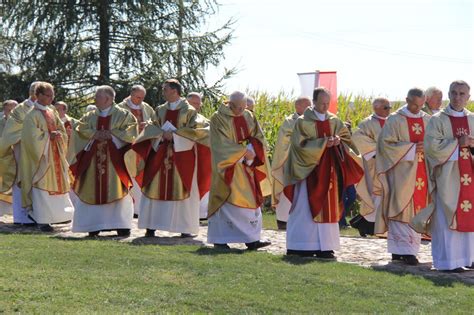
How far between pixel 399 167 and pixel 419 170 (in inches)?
13.5

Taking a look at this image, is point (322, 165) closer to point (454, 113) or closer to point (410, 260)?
point (410, 260)

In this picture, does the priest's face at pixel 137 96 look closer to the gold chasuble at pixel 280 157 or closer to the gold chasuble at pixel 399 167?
the gold chasuble at pixel 280 157

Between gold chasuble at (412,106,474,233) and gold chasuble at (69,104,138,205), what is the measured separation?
469 cm

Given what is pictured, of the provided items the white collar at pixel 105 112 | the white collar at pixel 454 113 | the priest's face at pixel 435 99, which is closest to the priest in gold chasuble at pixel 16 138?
the white collar at pixel 105 112

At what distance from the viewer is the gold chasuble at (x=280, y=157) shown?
1644 centimetres

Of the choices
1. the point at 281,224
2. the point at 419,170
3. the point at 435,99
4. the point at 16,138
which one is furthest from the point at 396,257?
the point at 16,138

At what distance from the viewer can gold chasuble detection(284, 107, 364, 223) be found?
1224 cm

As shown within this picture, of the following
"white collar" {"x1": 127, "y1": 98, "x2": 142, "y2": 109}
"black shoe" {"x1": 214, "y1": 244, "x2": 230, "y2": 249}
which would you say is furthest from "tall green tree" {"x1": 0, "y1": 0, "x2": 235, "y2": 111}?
"black shoe" {"x1": 214, "y1": 244, "x2": 230, "y2": 249}

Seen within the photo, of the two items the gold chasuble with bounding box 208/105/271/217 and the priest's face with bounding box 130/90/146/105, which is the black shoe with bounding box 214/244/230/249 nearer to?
the gold chasuble with bounding box 208/105/271/217

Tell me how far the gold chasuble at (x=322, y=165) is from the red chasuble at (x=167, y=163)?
2.17 metres

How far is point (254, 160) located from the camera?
1318 centimetres

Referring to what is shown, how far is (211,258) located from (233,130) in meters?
2.17

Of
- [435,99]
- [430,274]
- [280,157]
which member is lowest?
[430,274]

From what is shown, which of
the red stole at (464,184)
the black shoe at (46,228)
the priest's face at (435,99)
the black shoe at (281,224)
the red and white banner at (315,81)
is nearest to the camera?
the red stole at (464,184)
